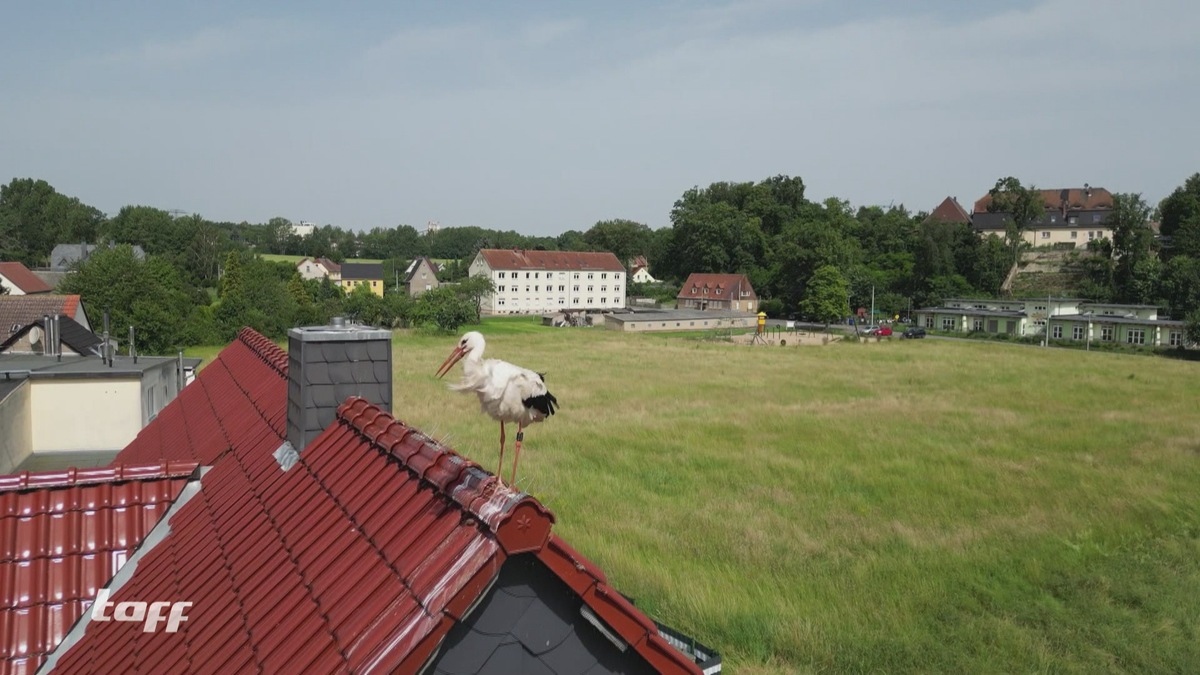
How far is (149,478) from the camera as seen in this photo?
6.11 metres

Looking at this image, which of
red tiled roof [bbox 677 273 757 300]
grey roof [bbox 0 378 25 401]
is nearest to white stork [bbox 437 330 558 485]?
grey roof [bbox 0 378 25 401]

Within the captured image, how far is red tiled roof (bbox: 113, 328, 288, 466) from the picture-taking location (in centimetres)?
777

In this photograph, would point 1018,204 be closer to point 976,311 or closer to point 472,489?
point 976,311

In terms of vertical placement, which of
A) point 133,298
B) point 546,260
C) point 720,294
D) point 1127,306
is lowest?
point 133,298

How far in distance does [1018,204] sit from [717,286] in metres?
33.8

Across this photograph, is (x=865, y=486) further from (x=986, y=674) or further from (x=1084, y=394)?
(x=1084, y=394)

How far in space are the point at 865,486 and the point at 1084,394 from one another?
65.3 ft

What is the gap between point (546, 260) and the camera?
94625 millimetres

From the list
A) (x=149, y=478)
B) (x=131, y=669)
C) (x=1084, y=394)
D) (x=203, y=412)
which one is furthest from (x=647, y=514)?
(x=1084, y=394)

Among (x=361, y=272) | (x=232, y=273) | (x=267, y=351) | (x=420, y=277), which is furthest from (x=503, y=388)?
(x=361, y=272)

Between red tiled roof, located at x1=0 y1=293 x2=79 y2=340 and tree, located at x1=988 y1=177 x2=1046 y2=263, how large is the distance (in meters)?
81.2

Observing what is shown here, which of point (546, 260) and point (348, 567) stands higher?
point (546, 260)

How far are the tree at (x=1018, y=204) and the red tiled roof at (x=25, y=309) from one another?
8122 cm

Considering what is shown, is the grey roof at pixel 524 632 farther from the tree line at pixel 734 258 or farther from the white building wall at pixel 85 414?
the tree line at pixel 734 258
